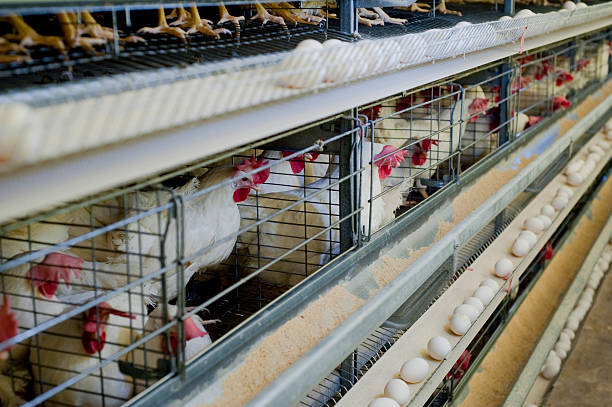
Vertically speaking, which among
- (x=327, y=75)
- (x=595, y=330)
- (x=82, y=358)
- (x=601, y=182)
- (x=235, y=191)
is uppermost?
(x=327, y=75)

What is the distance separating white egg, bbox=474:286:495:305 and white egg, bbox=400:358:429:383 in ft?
1.61

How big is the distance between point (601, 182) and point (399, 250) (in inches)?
125

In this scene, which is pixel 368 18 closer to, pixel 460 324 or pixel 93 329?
pixel 460 324

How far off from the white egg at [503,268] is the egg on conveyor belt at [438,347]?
0.64 metres

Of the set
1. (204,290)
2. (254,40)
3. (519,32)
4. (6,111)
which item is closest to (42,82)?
(6,111)

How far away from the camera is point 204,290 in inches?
76.5

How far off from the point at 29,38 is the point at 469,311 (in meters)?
1.31

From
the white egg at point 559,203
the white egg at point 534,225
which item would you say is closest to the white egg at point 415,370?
the white egg at point 534,225

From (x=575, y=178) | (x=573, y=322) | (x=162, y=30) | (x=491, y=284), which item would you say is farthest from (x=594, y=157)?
(x=162, y=30)

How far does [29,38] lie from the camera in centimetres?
107

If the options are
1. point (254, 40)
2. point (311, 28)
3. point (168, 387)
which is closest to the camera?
point (168, 387)

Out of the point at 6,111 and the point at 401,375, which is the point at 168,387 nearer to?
the point at 6,111

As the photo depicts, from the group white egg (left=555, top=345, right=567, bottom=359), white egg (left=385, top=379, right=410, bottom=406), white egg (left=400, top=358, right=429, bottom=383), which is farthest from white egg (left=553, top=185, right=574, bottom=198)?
white egg (left=385, top=379, right=410, bottom=406)

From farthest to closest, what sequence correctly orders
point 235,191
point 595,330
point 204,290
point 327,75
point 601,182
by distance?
point 601,182
point 595,330
point 204,290
point 235,191
point 327,75
